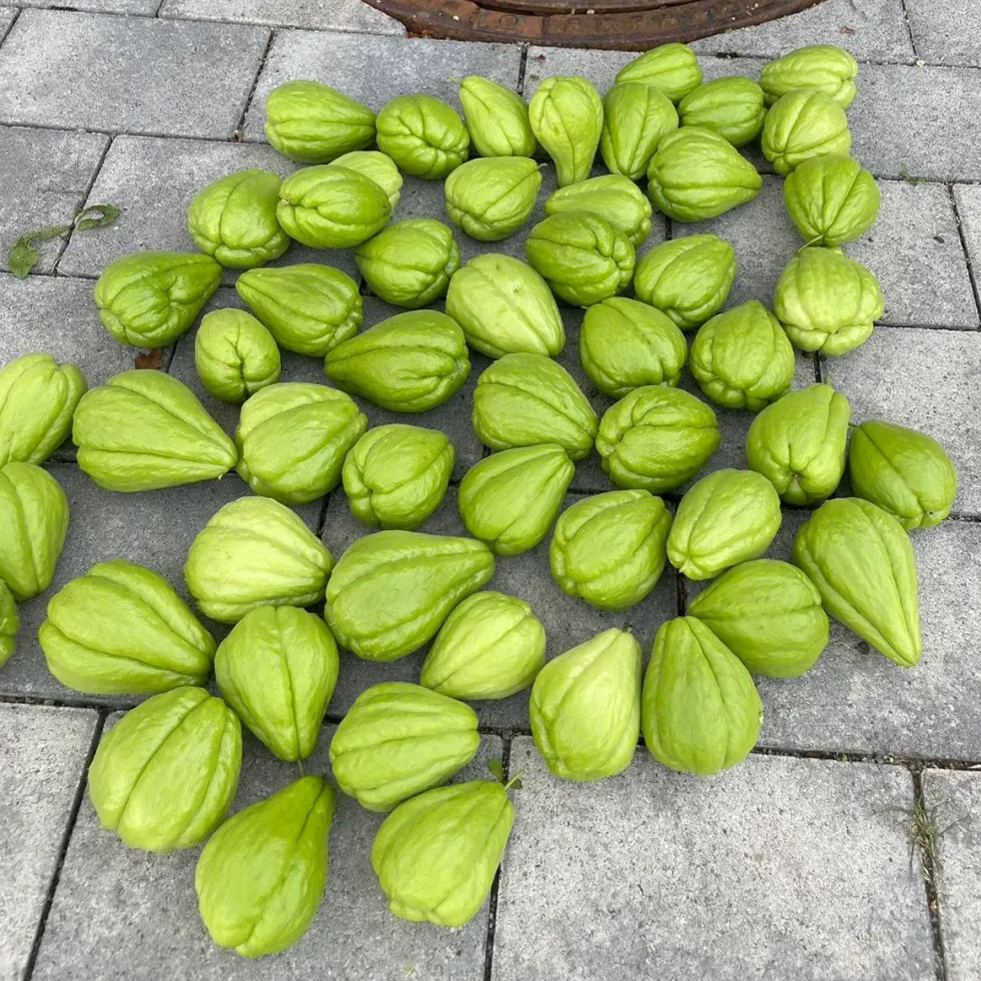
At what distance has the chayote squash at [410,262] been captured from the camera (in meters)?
3.10

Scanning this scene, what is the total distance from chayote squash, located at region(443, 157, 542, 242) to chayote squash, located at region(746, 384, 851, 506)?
117 centimetres

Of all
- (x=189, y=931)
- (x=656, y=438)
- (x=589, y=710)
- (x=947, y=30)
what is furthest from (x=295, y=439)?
(x=947, y=30)

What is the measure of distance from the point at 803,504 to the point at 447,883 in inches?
58.1

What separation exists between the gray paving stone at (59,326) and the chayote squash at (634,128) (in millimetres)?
1841

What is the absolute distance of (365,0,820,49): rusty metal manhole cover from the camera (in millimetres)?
4086

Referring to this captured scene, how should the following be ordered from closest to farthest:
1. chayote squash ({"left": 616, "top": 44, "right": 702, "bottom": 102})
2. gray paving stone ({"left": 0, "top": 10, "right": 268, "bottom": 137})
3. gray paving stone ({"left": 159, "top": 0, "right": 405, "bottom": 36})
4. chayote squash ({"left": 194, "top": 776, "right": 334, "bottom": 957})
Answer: chayote squash ({"left": 194, "top": 776, "right": 334, "bottom": 957}) < chayote squash ({"left": 616, "top": 44, "right": 702, "bottom": 102}) < gray paving stone ({"left": 0, "top": 10, "right": 268, "bottom": 137}) < gray paving stone ({"left": 159, "top": 0, "right": 405, "bottom": 36})

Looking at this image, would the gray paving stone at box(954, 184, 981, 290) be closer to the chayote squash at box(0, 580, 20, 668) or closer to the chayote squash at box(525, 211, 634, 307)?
the chayote squash at box(525, 211, 634, 307)

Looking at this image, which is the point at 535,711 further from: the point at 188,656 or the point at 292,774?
the point at 188,656

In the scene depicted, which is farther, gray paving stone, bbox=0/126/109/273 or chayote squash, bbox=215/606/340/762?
gray paving stone, bbox=0/126/109/273

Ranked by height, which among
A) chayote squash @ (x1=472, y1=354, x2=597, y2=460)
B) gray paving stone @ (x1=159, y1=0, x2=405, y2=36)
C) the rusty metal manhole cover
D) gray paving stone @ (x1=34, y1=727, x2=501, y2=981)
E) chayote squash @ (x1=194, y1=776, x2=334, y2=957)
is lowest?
gray paving stone @ (x1=34, y1=727, x2=501, y2=981)

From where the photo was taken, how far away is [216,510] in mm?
2893

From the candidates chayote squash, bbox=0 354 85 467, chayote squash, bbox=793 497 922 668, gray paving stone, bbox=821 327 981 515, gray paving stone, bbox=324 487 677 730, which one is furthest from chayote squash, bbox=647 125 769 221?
chayote squash, bbox=0 354 85 467

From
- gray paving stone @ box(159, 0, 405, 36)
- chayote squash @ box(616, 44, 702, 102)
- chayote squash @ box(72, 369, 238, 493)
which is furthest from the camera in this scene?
gray paving stone @ box(159, 0, 405, 36)

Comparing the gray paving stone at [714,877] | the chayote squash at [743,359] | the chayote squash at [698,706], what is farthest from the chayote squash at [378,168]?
the gray paving stone at [714,877]
